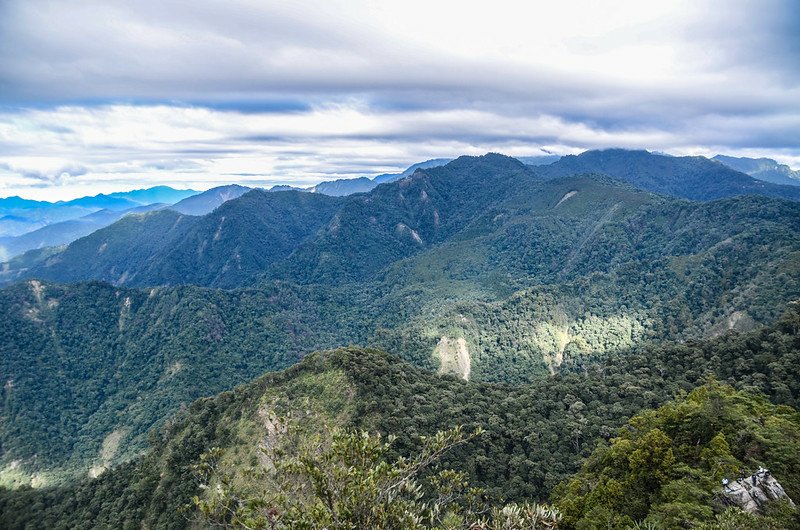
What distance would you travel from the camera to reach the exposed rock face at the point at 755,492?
34.7 meters

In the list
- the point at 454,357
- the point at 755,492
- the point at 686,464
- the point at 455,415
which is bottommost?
the point at 454,357

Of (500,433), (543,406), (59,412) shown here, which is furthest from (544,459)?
(59,412)

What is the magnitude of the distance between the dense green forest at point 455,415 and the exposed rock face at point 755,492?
60.3 feet

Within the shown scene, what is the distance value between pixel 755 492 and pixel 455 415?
5508 centimetres

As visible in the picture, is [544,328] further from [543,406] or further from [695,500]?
[695,500]

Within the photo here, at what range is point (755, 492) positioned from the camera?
35.9 meters

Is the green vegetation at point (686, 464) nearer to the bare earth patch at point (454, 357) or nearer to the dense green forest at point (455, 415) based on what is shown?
the dense green forest at point (455, 415)

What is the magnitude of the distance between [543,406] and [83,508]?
94.0 metres

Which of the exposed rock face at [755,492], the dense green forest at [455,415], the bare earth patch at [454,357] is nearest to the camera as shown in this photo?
the exposed rock face at [755,492]

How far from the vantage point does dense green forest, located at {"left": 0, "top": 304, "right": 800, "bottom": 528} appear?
73.4m

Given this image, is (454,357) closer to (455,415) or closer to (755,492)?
(455,415)

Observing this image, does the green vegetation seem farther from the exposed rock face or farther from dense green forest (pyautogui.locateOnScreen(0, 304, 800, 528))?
dense green forest (pyautogui.locateOnScreen(0, 304, 800, 528))

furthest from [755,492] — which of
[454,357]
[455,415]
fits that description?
[454,357]

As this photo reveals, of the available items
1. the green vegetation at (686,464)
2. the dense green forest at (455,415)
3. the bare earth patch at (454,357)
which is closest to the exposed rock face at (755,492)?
the green vegetation at (686,464)
